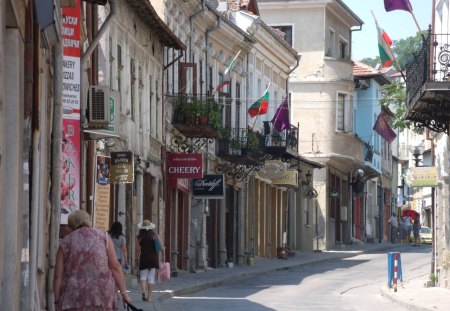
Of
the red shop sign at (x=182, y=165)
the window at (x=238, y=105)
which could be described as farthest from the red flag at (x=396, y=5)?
the window at (x=238, y=105)

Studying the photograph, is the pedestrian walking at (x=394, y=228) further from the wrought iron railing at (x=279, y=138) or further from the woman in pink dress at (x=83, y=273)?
the woman in pink dress at (x=83, y=273)

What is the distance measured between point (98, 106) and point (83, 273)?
35.9ft

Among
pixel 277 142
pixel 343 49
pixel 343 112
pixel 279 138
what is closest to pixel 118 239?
pixel 277 142

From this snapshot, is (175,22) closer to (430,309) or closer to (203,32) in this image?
(203,32)

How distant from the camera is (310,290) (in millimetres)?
32281

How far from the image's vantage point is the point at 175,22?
38.5m

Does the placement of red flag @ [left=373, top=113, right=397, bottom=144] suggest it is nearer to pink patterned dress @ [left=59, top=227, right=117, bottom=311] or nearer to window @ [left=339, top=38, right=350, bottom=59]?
window @ [left=339, top=38, right=350, bottom=59]

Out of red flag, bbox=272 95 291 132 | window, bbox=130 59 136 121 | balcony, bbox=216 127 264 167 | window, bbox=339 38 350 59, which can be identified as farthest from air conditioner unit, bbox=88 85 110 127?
window, bbox=339 38 350 59

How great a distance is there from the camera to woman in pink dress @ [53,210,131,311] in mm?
13594

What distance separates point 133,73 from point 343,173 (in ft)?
110

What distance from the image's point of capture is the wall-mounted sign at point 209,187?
128ft

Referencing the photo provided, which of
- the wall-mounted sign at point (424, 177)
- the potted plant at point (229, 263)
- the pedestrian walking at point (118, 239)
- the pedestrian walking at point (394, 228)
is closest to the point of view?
the pedestrian walking at point (118, 239)

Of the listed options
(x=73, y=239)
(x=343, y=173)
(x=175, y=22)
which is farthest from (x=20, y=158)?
(x=343, y=173)

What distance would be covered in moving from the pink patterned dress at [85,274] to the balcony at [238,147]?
28.6 m
